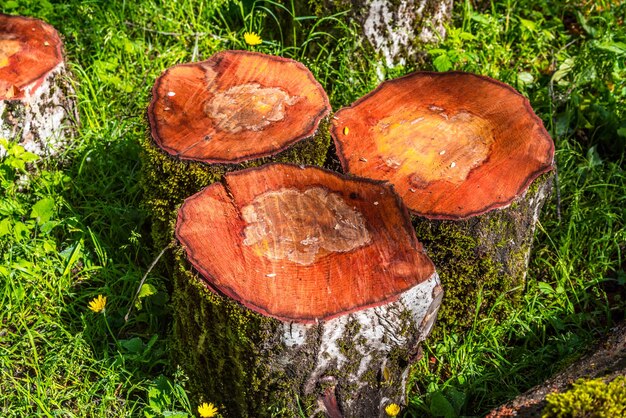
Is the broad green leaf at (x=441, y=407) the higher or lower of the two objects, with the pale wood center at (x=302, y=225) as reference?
lower

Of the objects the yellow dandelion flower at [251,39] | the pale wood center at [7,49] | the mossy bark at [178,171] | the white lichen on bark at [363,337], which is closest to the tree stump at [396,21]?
the yellow dandelion flower at [251,39]

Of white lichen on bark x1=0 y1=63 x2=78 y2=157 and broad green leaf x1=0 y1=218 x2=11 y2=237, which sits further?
white lichen on bark x1=0 y1=63 x2=78 y2=157

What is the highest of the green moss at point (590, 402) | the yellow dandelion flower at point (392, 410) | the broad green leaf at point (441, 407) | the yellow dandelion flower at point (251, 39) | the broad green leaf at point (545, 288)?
the yellow dandelion flower at point (251, 39)

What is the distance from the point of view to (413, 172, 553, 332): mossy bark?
8.70ft

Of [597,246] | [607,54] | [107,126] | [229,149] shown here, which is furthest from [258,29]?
[597,246]

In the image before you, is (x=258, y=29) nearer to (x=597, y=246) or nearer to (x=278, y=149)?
(x=278, y=149)

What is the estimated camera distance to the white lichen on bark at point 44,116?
10.8 feet

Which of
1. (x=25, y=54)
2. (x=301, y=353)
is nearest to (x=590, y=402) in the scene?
(x=301, y=353)

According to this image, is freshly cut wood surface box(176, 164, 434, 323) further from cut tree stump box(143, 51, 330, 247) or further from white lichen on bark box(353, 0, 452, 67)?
white lichen on bark box(353, 0, 452, 67)

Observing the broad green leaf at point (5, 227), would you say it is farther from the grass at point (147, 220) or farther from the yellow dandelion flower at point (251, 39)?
the yellow dandelion flower at point (251, 39)

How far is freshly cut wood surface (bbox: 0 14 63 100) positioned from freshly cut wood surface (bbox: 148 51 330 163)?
71cm

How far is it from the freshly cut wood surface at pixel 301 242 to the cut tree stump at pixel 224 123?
0.22 meters

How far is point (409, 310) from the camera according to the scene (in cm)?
232

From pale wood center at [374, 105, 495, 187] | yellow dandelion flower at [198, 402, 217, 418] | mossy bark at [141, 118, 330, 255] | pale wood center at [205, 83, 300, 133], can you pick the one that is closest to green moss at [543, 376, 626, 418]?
pale wood center at [374, 105, 495, 187]
